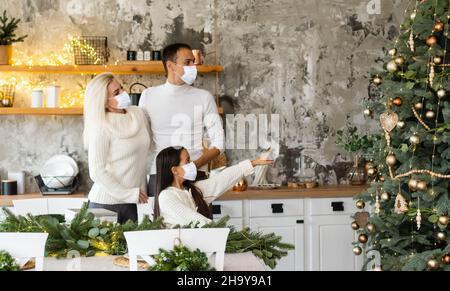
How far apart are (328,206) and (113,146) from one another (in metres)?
2.10

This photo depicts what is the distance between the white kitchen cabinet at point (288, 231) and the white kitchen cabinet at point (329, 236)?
0.07 m

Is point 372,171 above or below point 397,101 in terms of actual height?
below

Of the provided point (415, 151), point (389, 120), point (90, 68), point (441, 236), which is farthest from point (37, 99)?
point (441, 236)

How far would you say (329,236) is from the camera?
5.49m

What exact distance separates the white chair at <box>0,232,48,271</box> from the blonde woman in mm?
1276

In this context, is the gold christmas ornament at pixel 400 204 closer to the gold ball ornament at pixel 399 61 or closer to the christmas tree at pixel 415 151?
the christmas tree at pixel 415 151

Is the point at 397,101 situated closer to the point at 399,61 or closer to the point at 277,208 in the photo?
the point at 399,61

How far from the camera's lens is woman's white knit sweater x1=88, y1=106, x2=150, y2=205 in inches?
155

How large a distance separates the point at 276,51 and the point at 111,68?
136 cm

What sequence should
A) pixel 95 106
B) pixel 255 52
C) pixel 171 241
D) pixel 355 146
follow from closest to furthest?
1. pixel 171 241
2. pixel 95 106
3. pixel 355 146
4. pixel 255 52

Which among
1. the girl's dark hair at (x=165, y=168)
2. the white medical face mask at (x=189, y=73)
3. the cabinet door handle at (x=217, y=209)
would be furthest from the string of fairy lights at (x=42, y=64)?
the girl's dark hair at (x=165, y=168)

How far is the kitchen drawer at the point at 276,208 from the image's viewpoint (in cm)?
539

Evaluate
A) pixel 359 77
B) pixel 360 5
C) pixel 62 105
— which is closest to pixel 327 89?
pixel 359 77

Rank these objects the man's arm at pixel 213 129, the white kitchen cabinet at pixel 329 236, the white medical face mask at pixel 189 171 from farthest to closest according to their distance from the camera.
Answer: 1. the white kitchen cabinet at pixel 329 236
2. the man's arm at pixel 213 129
3. the white medical face mask at pixel 189 171
